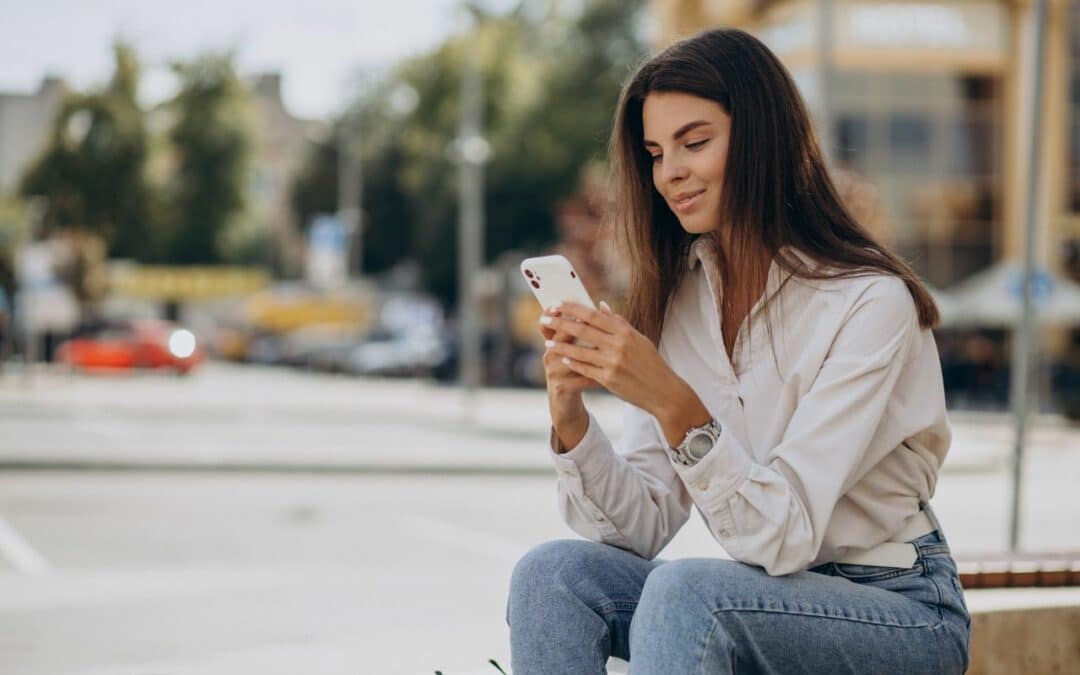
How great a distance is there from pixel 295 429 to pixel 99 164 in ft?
104

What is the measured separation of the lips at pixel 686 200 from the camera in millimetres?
2778

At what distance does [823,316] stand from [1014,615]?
140 centimetres

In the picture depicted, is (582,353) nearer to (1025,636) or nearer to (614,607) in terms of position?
(614,607)

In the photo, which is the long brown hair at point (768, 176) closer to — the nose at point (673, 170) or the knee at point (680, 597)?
the nose at point (673, 170)

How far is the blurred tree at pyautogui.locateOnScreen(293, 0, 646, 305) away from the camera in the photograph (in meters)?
49.1

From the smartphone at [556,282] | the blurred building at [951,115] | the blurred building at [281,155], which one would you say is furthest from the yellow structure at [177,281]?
the smartphone at [556,282]

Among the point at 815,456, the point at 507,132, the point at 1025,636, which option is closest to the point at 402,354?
the point at 507,132

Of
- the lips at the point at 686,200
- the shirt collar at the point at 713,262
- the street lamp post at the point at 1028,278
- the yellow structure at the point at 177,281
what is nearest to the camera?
the shirt collar at the point at 713,262

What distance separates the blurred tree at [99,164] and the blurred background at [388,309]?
121mm

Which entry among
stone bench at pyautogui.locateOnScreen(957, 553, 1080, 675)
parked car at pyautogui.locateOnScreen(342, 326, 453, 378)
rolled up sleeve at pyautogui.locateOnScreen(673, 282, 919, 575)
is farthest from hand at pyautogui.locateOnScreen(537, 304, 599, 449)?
parked car at pyautogui.locateOnScreen(342, 326, 453, 378)

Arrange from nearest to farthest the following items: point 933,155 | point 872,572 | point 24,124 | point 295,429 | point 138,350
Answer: point 872,572
point 295,429
point 933,155
point 138,350
point 24,124

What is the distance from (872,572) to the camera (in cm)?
255

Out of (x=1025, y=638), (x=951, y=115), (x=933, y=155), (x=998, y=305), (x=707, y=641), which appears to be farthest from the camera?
(x=951, y=115)

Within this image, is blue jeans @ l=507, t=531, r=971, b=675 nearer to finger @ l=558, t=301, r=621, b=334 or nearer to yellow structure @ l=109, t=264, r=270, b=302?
finger @ l=558, t=301, r=621, b=334
